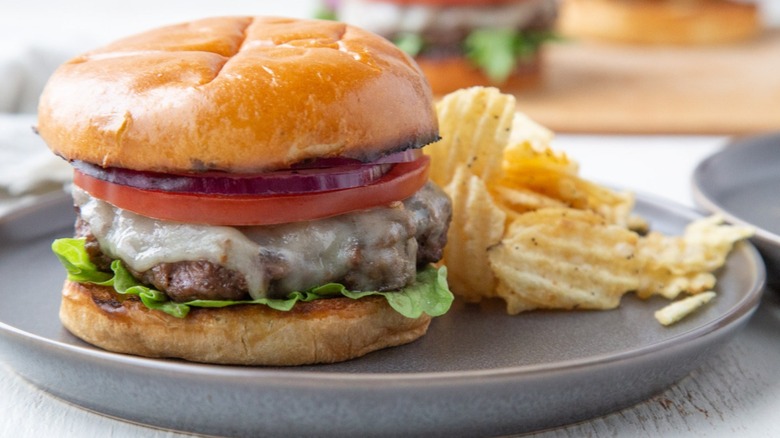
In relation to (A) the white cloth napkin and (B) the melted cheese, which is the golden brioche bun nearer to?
(A) the white cloth napkin

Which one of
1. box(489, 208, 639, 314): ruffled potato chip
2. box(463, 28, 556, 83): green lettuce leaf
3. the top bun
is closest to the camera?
the top bun

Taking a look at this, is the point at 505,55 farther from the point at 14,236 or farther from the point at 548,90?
the point at 14,236

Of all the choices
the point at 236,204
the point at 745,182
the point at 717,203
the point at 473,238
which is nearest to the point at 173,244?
the point at 236,204

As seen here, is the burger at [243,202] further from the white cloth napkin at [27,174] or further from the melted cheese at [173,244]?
the white cloth napkin at [27,174]

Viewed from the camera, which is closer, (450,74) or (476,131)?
(476,131)

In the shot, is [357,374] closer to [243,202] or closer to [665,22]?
[243,202]

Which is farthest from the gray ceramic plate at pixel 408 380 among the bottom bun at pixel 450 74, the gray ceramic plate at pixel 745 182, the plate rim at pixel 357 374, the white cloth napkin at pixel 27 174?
the bottom bun at pixel 450 74

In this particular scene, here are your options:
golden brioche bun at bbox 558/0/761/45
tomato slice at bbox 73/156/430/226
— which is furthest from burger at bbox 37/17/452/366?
golden brioche bun at bbox 558/0/761/45
